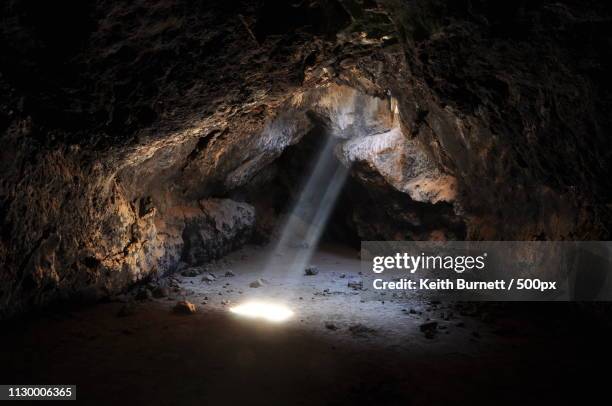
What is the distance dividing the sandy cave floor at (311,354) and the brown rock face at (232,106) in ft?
3.24

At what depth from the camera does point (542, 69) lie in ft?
10.8

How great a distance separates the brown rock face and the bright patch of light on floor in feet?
5.61

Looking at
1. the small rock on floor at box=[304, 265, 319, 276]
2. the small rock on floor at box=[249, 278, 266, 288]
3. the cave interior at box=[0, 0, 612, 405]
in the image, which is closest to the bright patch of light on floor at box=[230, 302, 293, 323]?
the cave interior at box=[0, 0, 612, 405]

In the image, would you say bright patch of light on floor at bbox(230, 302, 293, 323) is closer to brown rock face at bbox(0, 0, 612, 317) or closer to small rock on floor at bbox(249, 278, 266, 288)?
small rock on floor at bbox(249, 278, 266, 288)

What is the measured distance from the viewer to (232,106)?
5.15m

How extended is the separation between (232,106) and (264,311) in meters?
2.59

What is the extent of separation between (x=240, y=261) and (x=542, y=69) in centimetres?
671

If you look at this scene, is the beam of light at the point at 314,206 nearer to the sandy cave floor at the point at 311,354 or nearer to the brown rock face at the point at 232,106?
the brown rock face at the point at 232,106

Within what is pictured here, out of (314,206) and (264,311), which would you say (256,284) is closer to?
(264,311)

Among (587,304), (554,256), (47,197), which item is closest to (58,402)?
(47,197)

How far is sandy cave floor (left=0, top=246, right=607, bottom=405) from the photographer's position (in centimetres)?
295

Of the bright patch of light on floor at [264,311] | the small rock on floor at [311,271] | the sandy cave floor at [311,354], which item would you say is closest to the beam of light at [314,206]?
the small rock on floor at [311,271]

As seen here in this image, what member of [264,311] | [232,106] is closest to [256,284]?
[264,311]

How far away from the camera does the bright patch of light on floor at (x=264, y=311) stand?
490 centimetres
